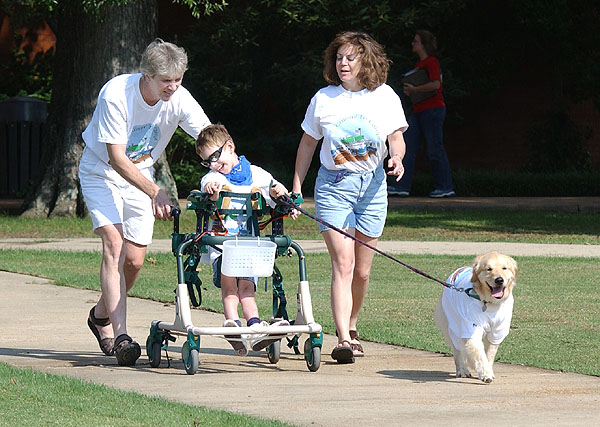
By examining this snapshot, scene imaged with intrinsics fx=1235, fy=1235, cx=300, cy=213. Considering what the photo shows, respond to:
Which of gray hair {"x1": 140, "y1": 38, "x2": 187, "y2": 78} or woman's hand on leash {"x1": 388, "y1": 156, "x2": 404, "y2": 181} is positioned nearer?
gray hair {"x1": 140, "y1": 38, "x2": 187, "y2": 78}

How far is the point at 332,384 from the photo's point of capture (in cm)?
655

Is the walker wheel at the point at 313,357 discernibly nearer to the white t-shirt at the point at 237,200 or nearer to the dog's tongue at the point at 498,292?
the white t-shirt at the point at 237,200

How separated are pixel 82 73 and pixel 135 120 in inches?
412

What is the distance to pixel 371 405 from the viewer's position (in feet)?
19.5

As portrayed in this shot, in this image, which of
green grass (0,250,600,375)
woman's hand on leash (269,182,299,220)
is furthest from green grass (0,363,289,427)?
green grass (0,250,600,375)

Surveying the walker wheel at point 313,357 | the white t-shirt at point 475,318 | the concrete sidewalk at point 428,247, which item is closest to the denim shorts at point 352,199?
the walker wheel at point 313,357

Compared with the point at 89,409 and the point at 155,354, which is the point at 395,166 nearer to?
the point at 155,354

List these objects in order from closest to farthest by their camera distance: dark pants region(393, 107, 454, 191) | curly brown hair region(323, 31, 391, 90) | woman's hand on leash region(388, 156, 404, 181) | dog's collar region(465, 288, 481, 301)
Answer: dog's collar region(465, 288, 481, 301), woman's hand on leash region(388, 156, 404, 181), curly brown hair region(323, 31, 391, 90), dark pants region(393, 107, 454, 191)

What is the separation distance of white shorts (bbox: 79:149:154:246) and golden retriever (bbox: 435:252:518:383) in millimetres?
1935

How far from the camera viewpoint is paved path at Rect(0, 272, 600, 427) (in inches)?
225

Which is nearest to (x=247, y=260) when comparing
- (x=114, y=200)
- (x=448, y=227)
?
(x=114, y=200)

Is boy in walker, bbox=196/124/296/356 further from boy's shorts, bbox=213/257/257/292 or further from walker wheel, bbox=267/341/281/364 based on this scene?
walker wheel, bbox=267/341/281/364

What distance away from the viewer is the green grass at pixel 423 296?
7.90m

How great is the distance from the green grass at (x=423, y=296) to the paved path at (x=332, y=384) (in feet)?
1.53
